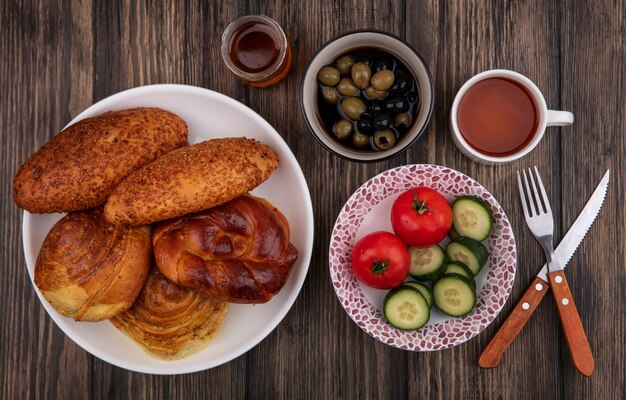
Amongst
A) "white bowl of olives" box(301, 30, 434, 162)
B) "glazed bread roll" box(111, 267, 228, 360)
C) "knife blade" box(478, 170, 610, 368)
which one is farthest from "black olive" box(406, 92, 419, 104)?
"glazed bread roll" box(111, 267, 228, 360)

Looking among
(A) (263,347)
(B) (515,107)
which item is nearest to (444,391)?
(A) (263,347)

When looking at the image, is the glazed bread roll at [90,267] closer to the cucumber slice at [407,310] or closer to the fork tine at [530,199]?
the cucumber slice at [407,310]

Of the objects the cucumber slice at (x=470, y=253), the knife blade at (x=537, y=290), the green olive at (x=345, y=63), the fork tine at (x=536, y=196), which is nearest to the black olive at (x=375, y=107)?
the green olive at (x=345, y=63)

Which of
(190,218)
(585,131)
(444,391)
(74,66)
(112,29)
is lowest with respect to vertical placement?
(444,391)

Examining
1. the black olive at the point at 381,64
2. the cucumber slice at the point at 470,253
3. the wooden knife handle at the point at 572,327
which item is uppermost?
the black olive at the point at 381,64

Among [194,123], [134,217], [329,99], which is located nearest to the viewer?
[134,217]

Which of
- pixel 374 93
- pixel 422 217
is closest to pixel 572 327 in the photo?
pixel 422 217

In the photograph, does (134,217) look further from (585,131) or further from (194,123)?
(585,131)
